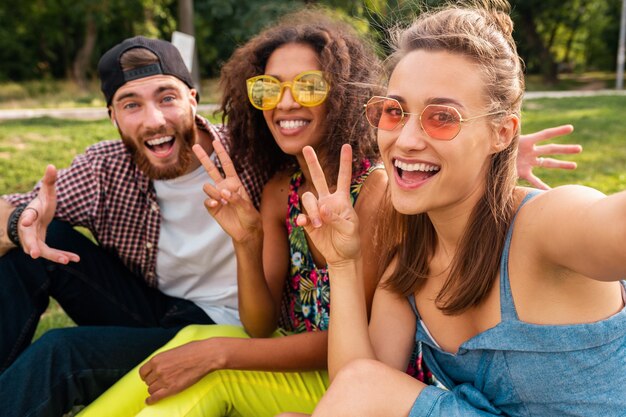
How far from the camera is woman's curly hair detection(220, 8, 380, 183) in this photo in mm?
2539

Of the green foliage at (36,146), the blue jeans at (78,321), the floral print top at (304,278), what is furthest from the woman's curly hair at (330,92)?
the green foliage at (36,146)

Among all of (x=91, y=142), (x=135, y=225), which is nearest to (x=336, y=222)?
(x=135, y=225)

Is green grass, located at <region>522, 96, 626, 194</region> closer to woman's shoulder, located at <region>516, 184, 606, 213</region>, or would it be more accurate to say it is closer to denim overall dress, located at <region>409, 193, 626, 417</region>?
woman's shoulder, located at <region>516, 184, 606, 213</region>

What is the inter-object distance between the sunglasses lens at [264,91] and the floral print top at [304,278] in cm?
36

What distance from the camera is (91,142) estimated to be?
25.5 ft

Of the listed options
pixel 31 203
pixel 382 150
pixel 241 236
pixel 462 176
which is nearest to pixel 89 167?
pixel 31 203

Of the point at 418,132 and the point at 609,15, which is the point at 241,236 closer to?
the point at 418,132

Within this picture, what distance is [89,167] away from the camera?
3049mm

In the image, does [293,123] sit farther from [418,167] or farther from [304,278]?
[418,167]

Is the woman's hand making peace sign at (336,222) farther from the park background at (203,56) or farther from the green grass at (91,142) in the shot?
the green grass at (91,142)

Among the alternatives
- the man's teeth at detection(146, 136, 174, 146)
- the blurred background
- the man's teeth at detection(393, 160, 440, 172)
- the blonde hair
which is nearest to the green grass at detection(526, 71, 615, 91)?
the blurred background

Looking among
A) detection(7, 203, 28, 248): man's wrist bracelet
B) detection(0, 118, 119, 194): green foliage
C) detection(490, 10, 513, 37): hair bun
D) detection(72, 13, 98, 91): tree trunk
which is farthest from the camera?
detection(72, 13, 98, 91): tree trunk

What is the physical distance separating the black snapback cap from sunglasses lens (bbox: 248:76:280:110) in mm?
636

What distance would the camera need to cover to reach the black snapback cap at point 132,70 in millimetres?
2973
